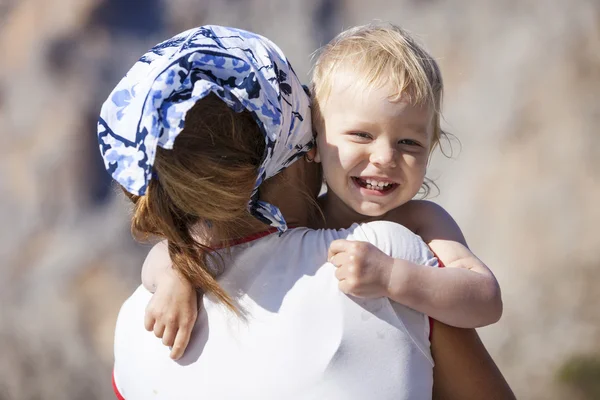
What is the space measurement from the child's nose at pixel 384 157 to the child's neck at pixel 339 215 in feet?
0.67

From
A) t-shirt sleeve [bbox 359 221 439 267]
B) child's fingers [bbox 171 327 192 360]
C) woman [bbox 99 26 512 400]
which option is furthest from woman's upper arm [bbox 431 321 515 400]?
child's fingers [bbox 171 327 192 360]

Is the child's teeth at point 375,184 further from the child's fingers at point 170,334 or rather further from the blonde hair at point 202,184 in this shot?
the child's fingers at point 170,334

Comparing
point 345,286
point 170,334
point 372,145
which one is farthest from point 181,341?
point 372,145

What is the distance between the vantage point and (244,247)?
1.29m

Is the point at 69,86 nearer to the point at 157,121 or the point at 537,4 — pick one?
the point at 537,4

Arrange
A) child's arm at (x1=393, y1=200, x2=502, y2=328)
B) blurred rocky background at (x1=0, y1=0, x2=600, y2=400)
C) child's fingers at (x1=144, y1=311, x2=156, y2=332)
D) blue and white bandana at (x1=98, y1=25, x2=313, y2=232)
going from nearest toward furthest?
1. blue and white bandana at (x1=98, y1=25, x2=313, y2=232)
2. child's arm at (x1=393, y1=200, x2=502, y2=328)
3. child's fingers at (x1=144, y1=311, x2=156, y2=332)
4. blurred rocky background at (x1=0, y1=0, x2=600, y2=400)

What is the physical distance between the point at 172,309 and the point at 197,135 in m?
0.29

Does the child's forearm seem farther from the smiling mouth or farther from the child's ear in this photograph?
→ the child's ear

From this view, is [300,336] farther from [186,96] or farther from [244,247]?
[186,96]

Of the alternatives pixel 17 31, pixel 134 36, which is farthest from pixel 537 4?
pixel 17 31

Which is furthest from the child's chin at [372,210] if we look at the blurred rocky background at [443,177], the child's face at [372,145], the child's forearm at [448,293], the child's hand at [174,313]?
the blurred rocky background at [443,177]

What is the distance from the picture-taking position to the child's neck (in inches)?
63.7

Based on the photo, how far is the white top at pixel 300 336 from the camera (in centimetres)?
118

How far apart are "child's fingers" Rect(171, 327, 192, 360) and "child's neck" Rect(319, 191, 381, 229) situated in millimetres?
444
